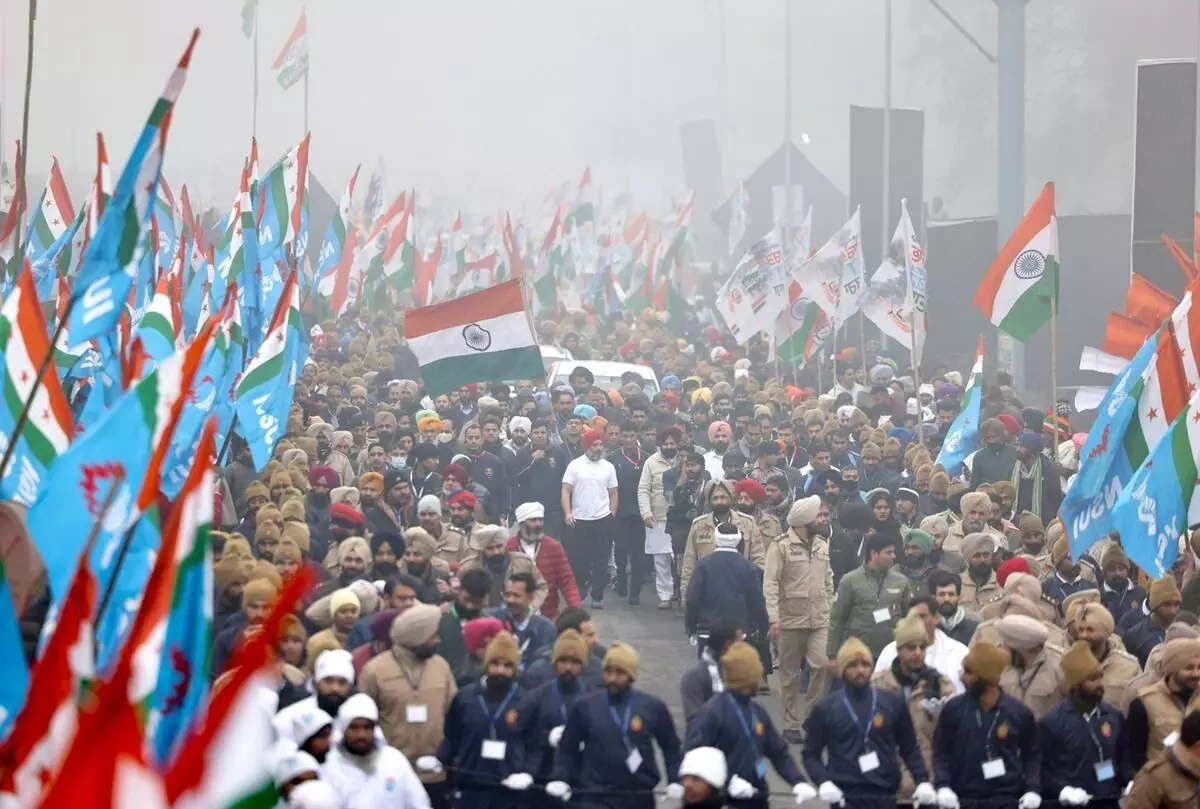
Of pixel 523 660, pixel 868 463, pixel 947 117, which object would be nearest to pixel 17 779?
pixel 523 660

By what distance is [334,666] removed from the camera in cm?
814

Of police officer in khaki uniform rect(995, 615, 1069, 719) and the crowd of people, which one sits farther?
police officer in khaki uniform rect(995, 615, 1069, 719)

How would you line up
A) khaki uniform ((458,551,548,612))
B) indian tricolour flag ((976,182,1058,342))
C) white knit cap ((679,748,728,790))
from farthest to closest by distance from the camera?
indian tricolour flag ((976,182,1058,342)) → khaki uniform ((458,551,548,612)) → white knit cap ((679,748,728,790))

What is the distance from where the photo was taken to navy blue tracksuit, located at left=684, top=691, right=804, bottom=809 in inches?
324

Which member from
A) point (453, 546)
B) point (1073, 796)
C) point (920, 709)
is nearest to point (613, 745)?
point (920, 709)

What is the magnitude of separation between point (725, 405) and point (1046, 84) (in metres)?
42.4

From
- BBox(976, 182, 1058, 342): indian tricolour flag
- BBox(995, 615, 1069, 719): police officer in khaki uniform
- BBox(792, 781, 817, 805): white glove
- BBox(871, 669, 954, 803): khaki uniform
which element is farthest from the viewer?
BBox(976, 182, 1058, 342): indian tricolour flag

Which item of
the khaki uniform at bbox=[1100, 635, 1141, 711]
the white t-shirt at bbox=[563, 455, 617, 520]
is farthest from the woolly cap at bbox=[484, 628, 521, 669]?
the white t-shirt at bbox=[563, 455, 617, 520]

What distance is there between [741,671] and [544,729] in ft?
2.77

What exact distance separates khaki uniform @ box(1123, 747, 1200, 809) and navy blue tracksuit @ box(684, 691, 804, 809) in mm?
1329

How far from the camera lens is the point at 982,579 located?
11469 mm

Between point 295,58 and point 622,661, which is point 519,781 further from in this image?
point 295,58

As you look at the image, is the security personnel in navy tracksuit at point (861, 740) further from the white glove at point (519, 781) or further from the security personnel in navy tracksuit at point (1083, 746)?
the white glove at point (519, 781)

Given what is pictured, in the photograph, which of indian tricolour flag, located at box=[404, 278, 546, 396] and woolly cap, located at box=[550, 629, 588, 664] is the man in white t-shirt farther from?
woolly cap, located at box=[550, 629, 588, 664]
